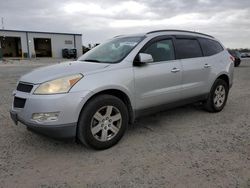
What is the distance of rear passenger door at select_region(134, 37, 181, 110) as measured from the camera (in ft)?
14.0

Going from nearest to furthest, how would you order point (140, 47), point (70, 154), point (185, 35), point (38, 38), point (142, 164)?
point (142, 164) < point (70, 154) < point (140, 47) < point (185, 35) < point (38, 38)

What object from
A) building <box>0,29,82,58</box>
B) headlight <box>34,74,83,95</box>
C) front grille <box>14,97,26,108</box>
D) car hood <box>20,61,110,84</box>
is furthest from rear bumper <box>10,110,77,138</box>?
building <box>0,29,82,58</box>

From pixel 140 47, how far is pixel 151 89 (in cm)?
72

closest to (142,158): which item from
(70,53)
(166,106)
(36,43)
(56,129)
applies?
(56,129)

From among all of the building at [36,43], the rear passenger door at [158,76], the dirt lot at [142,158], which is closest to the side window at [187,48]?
the rear passenger door at [158,76]

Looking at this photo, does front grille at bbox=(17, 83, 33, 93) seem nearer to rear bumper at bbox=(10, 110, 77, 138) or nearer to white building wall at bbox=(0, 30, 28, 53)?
rear bumper at bbox=(10, 110, 77, 138)

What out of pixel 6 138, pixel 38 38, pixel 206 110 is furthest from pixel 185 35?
pixel 38 38

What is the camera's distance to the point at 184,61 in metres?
5.03

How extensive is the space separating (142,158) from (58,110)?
1299 millimetres

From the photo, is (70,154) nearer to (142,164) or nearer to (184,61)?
(142,164)

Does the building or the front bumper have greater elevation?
the building

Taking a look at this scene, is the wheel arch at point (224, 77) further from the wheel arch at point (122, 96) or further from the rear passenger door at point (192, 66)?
the wheel arch at point (122, 96)

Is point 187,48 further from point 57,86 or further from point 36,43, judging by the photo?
point 36,43

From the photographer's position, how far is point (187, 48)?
525 centimetres
